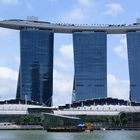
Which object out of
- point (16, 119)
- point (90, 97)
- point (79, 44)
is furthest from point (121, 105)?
point (16, 119)

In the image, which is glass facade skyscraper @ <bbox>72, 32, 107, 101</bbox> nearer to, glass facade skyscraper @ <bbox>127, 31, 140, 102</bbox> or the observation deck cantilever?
the observation deck cantilever

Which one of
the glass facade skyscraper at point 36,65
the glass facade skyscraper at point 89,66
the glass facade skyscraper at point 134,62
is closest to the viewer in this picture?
the glass facade skyscraper at point 36,65

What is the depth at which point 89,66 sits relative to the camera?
14888cm

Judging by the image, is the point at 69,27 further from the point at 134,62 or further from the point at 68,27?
the point at 134,62

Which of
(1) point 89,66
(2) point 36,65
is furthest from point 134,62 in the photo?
(2) point 36,65

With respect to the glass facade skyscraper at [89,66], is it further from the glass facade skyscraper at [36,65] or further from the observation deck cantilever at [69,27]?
the glass facade skyscraper at [36,65]

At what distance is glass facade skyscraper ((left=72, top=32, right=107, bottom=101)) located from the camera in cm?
14712

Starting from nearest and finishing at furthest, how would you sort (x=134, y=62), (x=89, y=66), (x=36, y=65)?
(x=36, y=65)
(x=89, y=66)
(x=134, y=62)

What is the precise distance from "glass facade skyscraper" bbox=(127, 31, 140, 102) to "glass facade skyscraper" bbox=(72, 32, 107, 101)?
22.4 ft

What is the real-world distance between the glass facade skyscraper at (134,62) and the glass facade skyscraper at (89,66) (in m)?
6.83

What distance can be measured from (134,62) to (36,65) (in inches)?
1049

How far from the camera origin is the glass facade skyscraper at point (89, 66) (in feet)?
483

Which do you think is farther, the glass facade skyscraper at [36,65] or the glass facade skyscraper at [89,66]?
the glass facade skyscraper at [89,66]

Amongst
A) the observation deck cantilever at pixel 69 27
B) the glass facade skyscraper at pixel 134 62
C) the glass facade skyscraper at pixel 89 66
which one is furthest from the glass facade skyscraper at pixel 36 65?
the glass facade skyscraper at pixel 134 62
